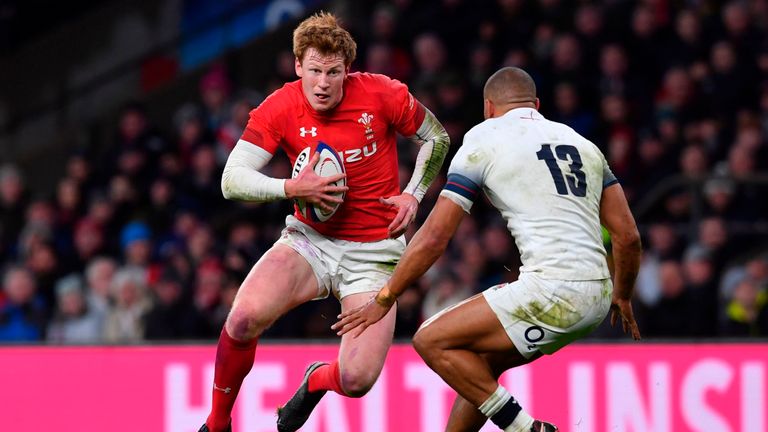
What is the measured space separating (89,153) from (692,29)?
685cm

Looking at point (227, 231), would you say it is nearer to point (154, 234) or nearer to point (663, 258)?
point (154, 234)

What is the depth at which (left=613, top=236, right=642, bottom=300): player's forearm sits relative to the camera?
22.3 feet

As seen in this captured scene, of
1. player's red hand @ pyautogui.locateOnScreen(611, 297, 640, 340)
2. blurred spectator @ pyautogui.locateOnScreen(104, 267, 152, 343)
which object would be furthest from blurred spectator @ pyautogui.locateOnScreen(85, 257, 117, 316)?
player's red hand @ pyautogui.locateOnScreen(611, 297, 640, 340)

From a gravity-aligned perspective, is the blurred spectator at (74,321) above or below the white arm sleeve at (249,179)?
below

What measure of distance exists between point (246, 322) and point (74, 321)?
577 cm

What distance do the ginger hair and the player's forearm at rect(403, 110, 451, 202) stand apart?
0.58 metres

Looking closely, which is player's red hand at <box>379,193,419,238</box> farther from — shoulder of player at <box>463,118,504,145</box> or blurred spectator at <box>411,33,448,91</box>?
blurred spectator at <box>411,33,448,91</box>

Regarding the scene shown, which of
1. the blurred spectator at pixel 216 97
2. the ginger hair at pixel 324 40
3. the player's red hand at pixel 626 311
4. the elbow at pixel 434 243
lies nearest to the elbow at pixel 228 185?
the ginger hair at pixel 324 40

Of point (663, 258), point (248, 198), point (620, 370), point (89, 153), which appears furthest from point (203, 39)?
point (248, 198)

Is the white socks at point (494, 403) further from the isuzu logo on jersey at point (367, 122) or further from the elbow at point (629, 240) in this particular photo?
the isuzu logo on jersey at point (367, 122)

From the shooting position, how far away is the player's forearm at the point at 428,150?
7391mm

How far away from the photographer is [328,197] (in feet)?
22.2

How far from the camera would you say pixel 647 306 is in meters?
10.6

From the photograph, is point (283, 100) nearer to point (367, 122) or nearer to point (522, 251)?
point (367, 122)
